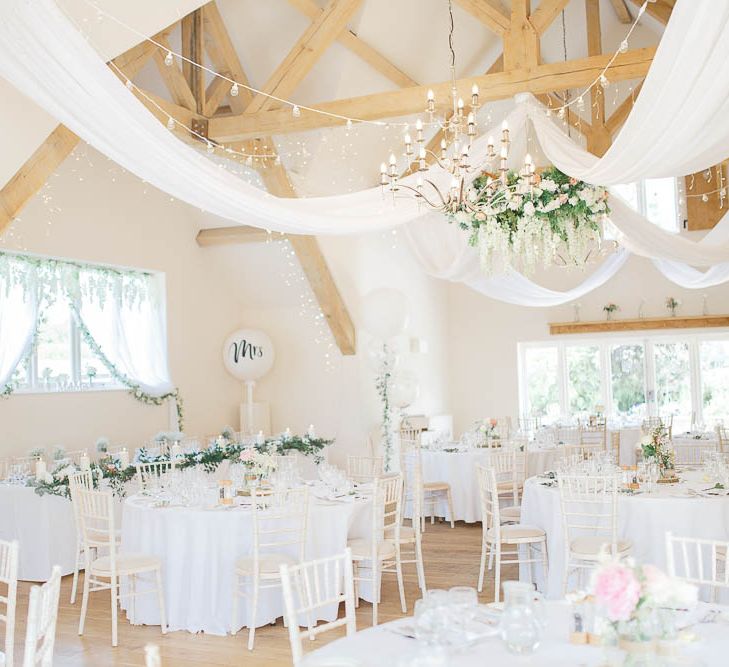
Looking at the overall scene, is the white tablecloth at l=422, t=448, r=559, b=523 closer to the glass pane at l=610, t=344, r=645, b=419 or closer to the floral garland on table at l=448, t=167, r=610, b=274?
the floral garland on table at l=448, t=167, r=610, b=274

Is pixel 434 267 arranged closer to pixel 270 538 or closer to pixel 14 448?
pixel 270 538

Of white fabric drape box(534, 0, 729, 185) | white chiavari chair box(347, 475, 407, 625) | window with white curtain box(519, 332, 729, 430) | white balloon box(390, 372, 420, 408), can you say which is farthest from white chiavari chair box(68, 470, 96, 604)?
window with white curtain box(519, 332, 729, 430)

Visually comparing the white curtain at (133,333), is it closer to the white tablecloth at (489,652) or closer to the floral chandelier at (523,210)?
the floral chandelier at (523,210)

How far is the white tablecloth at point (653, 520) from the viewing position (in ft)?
18.8

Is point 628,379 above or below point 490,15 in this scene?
below

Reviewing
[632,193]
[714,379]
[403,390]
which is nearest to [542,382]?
[714,379]

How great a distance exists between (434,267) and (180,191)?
12.6 ft

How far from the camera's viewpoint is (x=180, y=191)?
504 centimetres

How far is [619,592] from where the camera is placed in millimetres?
2172

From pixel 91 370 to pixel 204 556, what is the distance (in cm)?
446

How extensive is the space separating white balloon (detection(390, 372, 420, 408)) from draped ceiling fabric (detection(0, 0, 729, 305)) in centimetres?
545

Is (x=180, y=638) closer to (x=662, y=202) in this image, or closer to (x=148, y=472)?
(x=148, y=472)

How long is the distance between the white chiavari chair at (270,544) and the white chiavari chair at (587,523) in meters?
1.75

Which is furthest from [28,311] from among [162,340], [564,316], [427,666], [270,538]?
[564,316]
